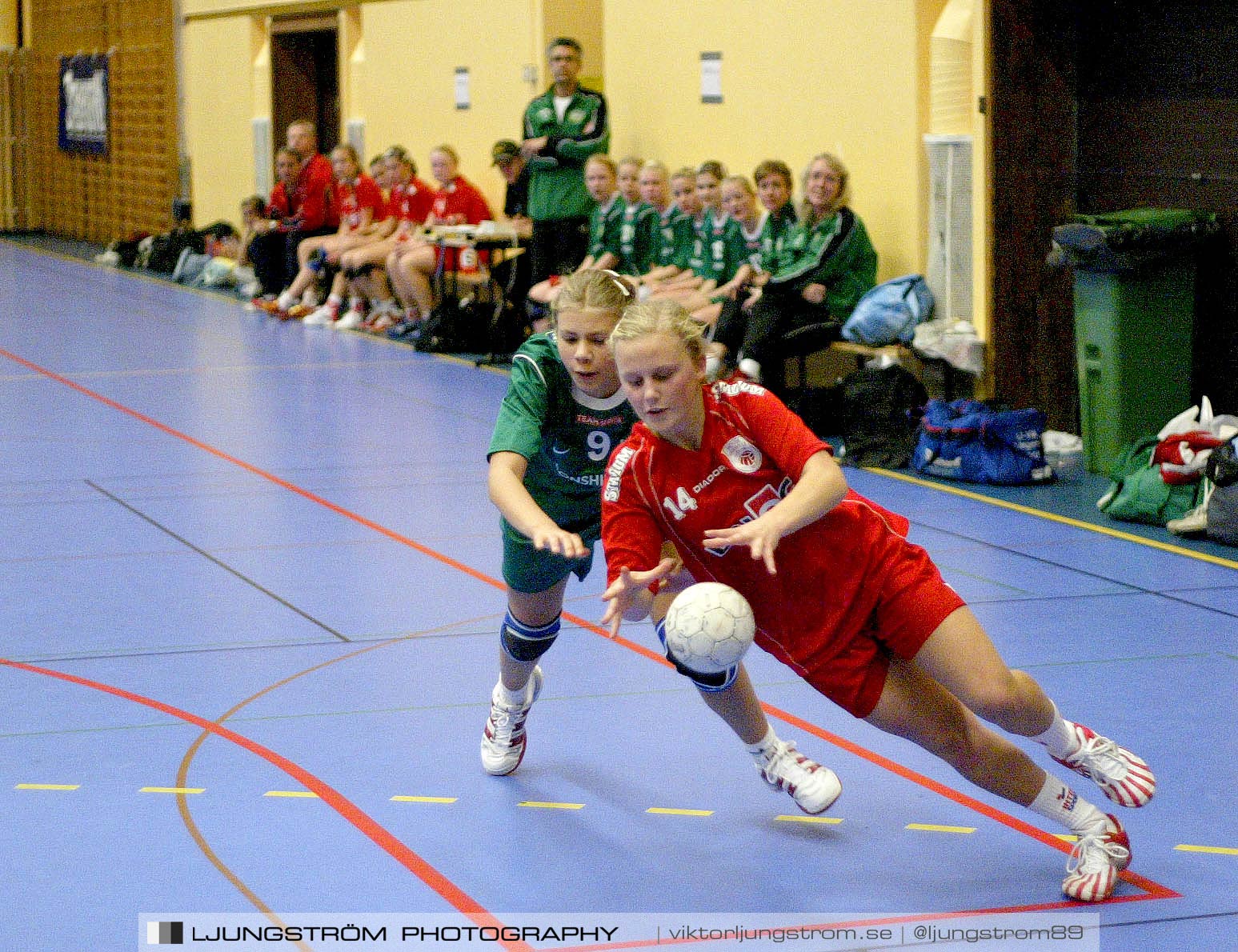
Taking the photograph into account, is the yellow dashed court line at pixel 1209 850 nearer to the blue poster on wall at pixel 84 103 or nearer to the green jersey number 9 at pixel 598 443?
the green jersey number 9 at pixel 598 443

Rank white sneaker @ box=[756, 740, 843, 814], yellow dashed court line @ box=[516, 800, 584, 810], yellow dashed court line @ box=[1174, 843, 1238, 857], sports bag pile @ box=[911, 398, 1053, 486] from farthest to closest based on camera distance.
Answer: sports bag pile @ box=[911, 398, 1053, 486], yellow dashed court line @ box=[516, 800, 584, 810], white sneaker @ box=[756, 740, 843, 814], yellow dashed court line @ box=[1174, 843, 1238, 857]

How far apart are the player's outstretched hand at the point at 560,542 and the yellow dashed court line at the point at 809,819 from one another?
108cm

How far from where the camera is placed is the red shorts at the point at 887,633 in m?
3.46

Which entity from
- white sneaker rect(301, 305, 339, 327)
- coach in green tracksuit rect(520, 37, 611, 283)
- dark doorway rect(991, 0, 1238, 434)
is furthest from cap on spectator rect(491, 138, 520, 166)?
dark doorway rect(991, 0, 1238, 434)

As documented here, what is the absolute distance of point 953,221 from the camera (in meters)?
9.65

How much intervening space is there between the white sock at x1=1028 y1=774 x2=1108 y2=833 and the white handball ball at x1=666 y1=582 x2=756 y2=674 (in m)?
0.76

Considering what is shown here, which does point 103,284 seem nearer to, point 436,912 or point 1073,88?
point 1073,88

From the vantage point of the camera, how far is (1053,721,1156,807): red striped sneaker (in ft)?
12.0

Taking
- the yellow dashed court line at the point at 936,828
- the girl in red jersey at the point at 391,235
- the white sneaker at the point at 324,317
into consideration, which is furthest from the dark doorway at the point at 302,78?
the yellow dashed court line at the point at 936,828

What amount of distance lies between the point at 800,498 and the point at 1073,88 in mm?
6766

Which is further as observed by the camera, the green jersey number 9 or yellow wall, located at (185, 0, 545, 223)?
yellow wall, located at (185, 0, 545, 223)

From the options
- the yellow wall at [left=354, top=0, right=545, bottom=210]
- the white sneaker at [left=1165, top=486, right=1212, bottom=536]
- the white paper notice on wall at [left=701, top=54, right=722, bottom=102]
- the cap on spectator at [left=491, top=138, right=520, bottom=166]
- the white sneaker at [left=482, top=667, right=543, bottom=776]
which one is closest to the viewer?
the white sneaker at [left=482, top=667, right=543, bottom=776]

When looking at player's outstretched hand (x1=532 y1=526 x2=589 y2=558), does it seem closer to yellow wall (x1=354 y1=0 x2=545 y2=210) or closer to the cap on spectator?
the cap on spectator

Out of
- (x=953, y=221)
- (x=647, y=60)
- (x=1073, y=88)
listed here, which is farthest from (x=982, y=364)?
(x=647, y=60)
